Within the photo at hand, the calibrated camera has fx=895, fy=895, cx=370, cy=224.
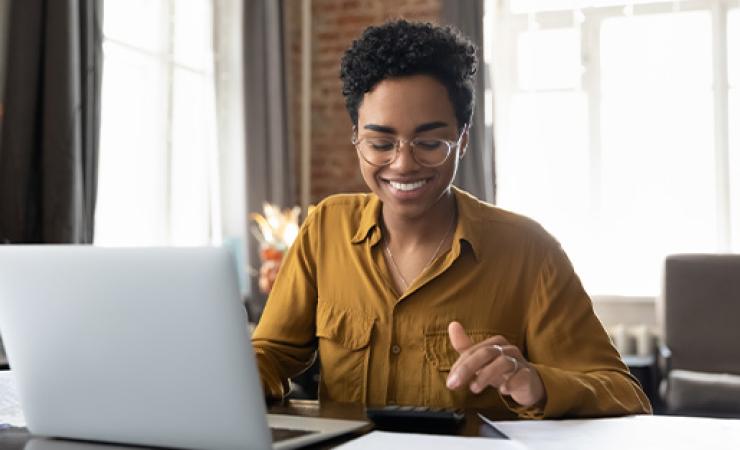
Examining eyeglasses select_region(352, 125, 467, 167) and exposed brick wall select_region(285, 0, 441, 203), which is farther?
exposed brick wall select_region(285, 0, 441, 203)

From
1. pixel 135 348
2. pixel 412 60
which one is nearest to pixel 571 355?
pixel 412 60

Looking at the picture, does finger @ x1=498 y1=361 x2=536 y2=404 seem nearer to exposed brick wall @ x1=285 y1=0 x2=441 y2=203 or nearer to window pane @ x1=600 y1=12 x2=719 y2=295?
window pane @ x1=600 y1=12 x2=719 y2=295

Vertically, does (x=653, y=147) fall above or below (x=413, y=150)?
above

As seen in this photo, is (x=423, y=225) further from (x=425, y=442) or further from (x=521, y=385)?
(x=425, y=442)

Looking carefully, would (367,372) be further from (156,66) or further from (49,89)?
(156,66)

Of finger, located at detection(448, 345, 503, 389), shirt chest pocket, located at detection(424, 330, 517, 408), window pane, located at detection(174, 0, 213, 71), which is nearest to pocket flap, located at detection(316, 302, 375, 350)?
shirt chest pocket, located at detection(424, 330, 517, 408)

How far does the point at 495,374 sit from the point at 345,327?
1.60ft

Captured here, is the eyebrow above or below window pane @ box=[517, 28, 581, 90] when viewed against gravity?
below

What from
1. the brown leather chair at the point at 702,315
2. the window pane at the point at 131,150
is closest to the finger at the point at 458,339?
the brown leather chair at the point at 702,315

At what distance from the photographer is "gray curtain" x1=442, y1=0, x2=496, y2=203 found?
4.70 metres

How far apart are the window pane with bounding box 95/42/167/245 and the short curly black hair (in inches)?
92.4

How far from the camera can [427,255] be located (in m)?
1.64

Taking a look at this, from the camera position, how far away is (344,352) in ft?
5.26

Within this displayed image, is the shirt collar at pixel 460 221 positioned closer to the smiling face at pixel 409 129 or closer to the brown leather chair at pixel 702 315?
the smiling face at pixel 409 129
